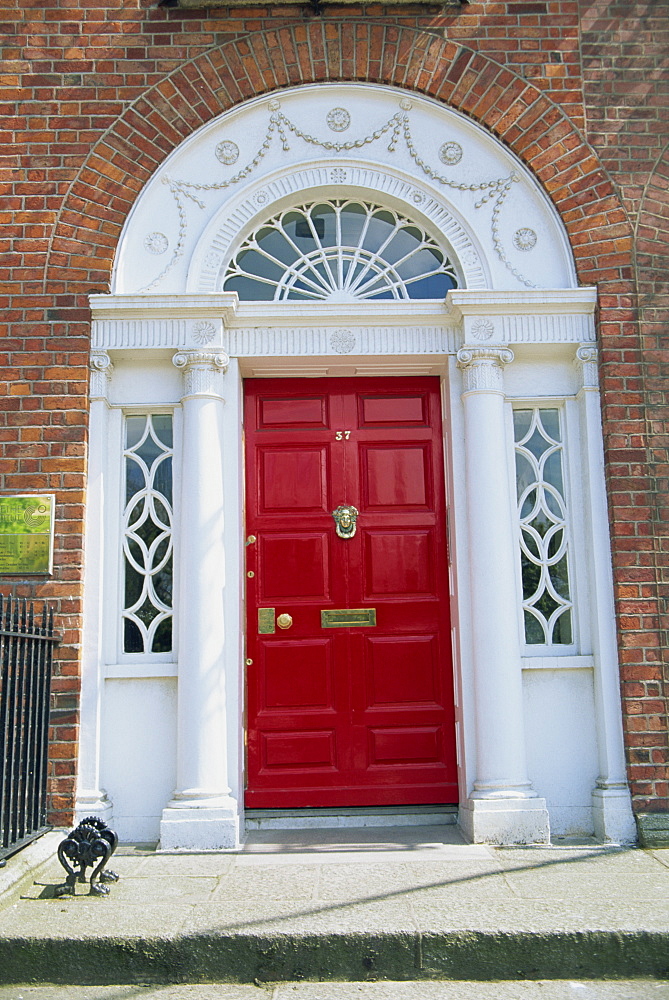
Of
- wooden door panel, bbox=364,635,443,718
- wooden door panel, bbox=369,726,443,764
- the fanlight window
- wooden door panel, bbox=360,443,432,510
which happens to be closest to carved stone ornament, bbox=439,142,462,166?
the fanlight window

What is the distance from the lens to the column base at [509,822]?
475cm

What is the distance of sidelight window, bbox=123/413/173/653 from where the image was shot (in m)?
5.20

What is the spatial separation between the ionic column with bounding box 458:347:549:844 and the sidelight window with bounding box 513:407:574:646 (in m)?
0.14

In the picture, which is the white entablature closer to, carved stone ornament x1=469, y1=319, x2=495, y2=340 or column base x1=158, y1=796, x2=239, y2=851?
carved stone ornament x1=469, y1=319, x2=495, y2=340

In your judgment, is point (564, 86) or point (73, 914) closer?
point (73, 914)

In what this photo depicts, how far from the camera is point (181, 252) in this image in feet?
17.8

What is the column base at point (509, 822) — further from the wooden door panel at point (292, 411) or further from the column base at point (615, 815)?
the wooden door panel at point (292, 411)

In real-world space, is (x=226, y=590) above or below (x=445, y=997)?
above

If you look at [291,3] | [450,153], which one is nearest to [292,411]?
[450,153]

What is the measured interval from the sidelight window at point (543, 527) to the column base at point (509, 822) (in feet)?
3.09

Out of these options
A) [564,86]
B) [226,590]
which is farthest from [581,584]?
[564,86]

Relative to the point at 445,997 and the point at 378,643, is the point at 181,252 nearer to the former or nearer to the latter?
the point at 378,643

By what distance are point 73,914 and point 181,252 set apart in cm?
366

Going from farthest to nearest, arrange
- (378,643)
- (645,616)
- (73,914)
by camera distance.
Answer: (378,643), (645,616), (73,914)
